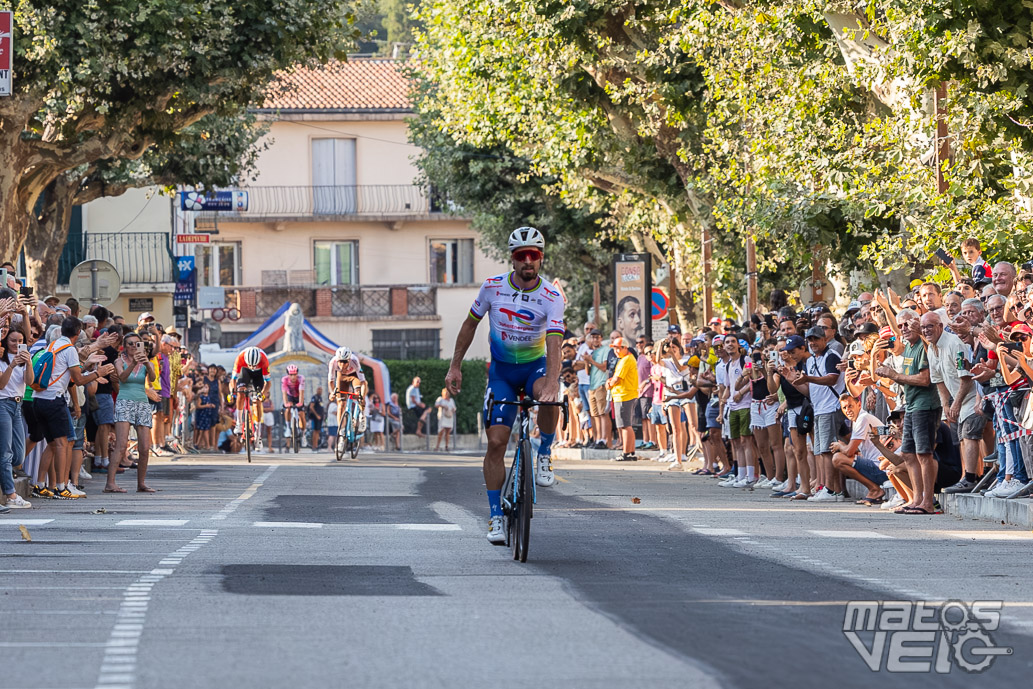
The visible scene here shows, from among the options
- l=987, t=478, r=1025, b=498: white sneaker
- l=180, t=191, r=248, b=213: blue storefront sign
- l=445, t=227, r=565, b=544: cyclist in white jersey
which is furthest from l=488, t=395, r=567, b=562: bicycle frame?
l=180, t=191, r=248, b=213: blue storefront sign

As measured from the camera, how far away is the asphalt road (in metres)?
6.56

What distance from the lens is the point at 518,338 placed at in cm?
1140

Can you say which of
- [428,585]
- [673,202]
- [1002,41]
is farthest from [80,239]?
[428,585]

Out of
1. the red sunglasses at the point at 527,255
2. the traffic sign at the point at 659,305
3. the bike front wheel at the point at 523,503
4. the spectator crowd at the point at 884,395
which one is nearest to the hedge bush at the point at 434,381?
the traffic sign at the point at 659,305

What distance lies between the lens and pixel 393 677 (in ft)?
20.9

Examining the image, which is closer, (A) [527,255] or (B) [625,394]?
(A) [527,255]

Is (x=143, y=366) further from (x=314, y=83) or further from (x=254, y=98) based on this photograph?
(x=314, y=83)

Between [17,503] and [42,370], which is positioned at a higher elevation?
[42,370]

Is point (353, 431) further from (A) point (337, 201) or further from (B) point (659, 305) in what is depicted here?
(A) point (337, 201)

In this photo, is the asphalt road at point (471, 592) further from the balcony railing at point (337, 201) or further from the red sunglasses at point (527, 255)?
the balcony railing at point (337, 201)

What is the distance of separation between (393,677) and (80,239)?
42694 millimetres

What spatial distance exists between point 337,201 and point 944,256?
4683 cm

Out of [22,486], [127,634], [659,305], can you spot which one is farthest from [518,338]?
[659,305]

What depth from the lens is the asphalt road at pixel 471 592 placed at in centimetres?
656
